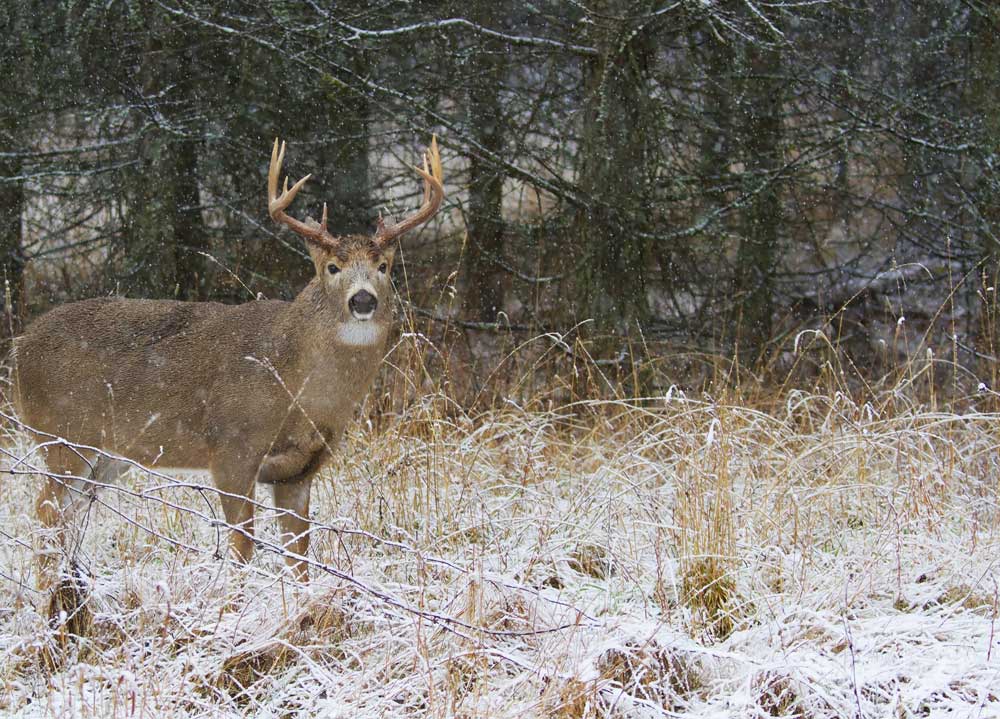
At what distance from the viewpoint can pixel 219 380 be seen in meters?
4.77

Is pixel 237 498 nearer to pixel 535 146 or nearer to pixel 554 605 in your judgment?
pixel 554 605

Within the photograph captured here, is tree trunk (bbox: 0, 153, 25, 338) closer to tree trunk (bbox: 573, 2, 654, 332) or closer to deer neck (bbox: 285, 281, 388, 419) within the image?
tree trunk (bbox: 573, 2, 654, 332)

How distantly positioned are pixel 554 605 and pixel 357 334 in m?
1.51

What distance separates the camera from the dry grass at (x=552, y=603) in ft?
10.7

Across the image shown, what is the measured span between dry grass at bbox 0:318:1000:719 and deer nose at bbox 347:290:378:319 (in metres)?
0.72

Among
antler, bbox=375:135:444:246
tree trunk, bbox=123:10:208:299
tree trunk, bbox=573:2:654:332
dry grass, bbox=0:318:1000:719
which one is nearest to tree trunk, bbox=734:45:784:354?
tree trunk, bbox=573:2:654:332

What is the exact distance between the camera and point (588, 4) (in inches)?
296

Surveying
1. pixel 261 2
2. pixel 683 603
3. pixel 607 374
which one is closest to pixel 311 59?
pixel 261 2

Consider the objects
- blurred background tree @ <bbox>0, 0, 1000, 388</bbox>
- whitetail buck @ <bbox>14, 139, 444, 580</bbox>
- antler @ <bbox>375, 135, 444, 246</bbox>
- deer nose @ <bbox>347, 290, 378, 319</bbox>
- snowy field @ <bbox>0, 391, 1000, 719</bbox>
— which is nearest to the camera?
snowy field @ <bbox>0, 391, 1000, 719</bbox>

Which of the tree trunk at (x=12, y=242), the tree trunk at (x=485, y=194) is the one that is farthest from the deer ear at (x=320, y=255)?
the tree trunk at (x=12, y=242)

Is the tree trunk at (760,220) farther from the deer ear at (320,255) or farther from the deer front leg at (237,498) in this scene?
the deer front leg at (237,498)

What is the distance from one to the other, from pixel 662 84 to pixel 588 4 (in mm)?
738

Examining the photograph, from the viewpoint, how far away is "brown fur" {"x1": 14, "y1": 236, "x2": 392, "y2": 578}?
459cm

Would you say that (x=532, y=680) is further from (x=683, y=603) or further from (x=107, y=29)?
(x=107, y=29)
